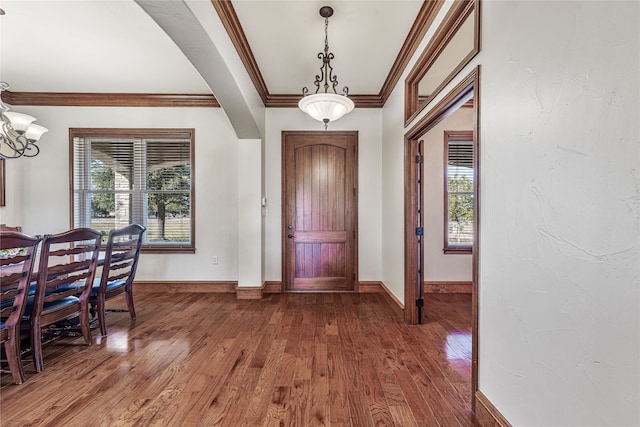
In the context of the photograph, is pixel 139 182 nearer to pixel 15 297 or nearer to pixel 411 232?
pixel 15 297

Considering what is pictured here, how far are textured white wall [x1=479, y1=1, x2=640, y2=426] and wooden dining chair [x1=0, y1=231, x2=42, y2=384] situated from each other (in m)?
2.84

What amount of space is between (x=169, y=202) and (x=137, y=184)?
21.1 inches

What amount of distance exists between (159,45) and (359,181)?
2.92 meters

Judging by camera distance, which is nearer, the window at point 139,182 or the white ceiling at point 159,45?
the white ceiling at point 159,45

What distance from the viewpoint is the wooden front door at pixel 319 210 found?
→ 418cm

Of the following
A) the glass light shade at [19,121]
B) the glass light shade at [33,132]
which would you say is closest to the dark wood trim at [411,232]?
the glass light shade at [19,121]

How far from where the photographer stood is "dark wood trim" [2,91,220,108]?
13.3 feet

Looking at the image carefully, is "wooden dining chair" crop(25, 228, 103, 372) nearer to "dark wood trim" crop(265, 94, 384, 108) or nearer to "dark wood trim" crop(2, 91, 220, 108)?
"dark wood trim" crop(2, 91, 220, 108)

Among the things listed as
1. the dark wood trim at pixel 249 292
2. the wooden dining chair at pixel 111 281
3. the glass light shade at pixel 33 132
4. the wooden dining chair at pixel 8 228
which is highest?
the glass light shade at pixel 33 132

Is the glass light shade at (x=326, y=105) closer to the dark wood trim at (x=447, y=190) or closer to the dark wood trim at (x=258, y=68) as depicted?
the dark wood trim at (x=258, y=68)

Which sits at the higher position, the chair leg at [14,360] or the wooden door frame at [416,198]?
the wooden door frame at [416,198]

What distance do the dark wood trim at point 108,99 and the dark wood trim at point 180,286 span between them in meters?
2.66

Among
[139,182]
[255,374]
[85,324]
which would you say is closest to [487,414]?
[255,374]

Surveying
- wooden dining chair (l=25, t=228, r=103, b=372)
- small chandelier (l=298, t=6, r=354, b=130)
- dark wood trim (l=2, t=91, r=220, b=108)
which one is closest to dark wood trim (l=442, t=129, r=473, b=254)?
small chandelier (l=298, t=6, r=354, b=130)
